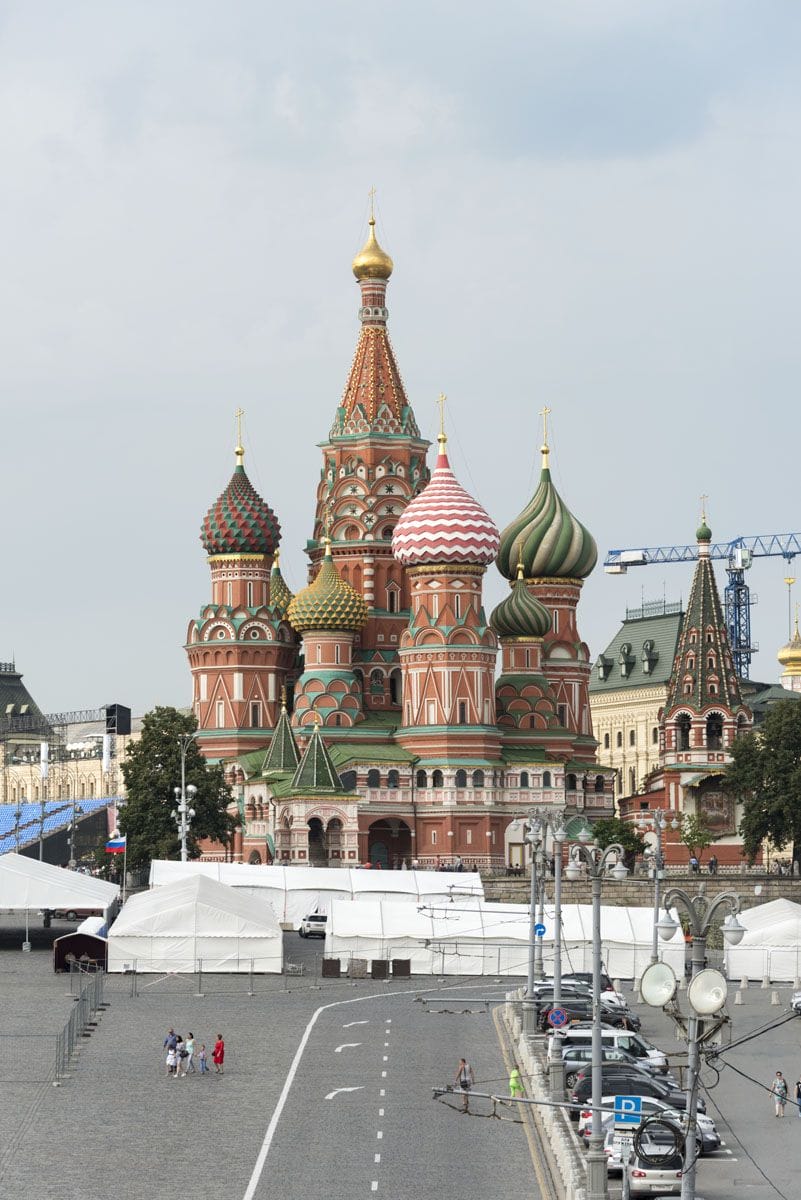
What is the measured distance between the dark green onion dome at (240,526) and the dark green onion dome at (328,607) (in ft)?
17.3

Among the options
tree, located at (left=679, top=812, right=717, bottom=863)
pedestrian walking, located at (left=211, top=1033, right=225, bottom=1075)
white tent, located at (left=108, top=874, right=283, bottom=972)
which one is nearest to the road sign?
pedestrian walking, located at (left=211, top=1033, right=225, bottom=1075)

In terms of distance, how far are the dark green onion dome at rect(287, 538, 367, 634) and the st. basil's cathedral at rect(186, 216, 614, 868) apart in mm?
104

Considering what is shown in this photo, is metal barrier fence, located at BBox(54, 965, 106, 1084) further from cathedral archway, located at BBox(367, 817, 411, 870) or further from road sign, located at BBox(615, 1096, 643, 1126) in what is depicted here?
cathedral archway, located at BBox(367, 817, 411, 870)

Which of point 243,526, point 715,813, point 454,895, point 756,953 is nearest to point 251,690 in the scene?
point 243,526

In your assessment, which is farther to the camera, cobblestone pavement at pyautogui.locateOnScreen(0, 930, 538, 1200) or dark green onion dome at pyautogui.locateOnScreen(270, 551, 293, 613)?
dark green onion dome at pyautogui.locateOnScreen(270, 551, 293, 613)

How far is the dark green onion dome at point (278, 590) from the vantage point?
136000 millimetres

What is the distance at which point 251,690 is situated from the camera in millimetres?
131125

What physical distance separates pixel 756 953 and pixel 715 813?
42834 mm

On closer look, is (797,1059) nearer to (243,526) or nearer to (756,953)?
(756,953)

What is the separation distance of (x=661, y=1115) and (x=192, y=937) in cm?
3902

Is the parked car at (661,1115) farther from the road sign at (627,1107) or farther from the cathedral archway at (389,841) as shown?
the cathedral archway at (389,841)

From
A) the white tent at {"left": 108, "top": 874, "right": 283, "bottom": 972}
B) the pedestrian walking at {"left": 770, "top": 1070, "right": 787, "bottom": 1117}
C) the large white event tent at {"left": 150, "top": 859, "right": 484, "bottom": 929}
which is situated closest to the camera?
the pedestrian walking at {"left": 770, "top": 1070, "right": 787, "bottom": 1117}

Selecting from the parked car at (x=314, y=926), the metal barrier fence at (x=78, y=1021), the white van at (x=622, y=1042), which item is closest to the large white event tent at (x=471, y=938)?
the metal barrier fence at (x=78, y=1021)

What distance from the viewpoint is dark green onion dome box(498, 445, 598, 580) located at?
136m
